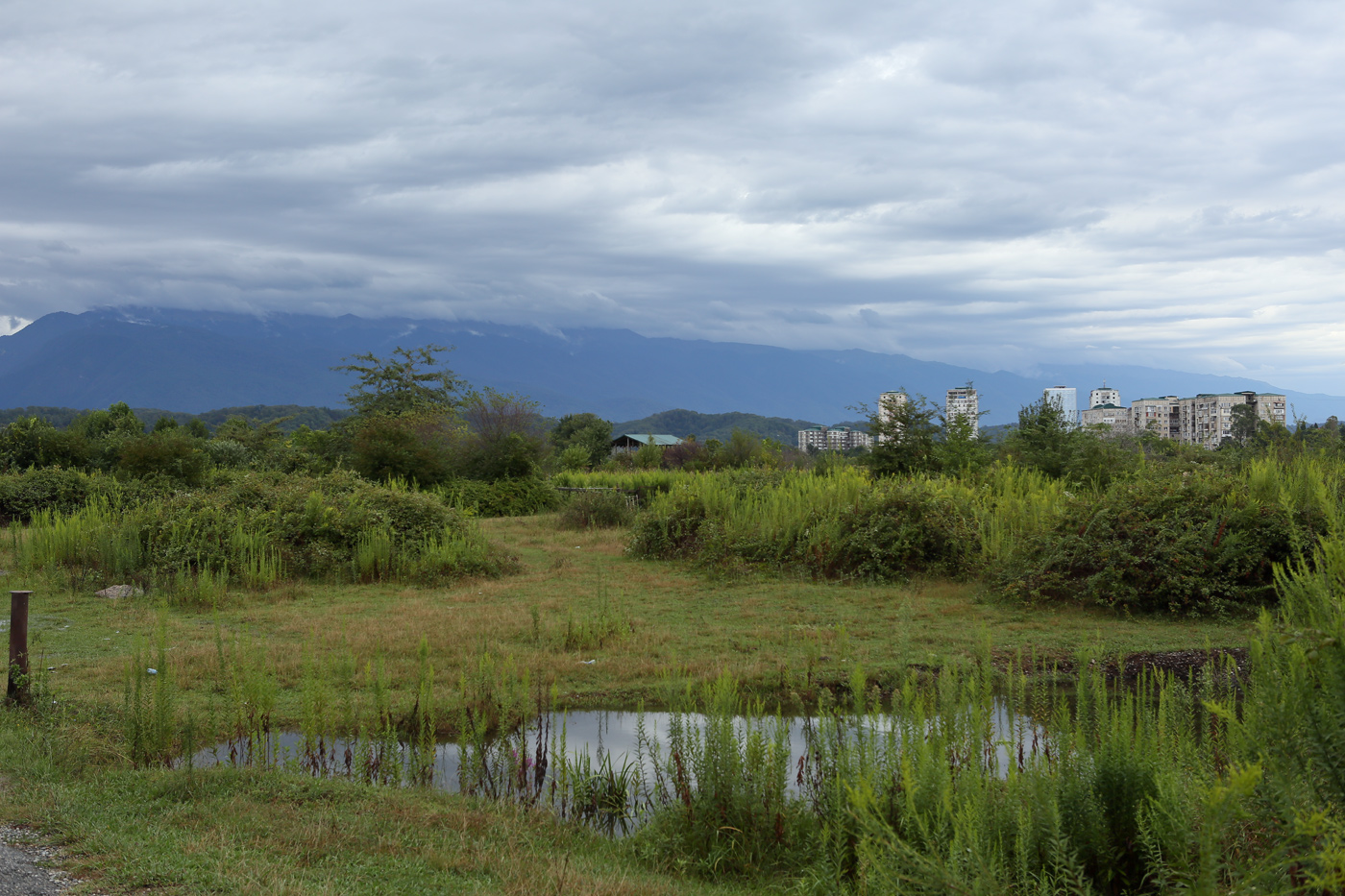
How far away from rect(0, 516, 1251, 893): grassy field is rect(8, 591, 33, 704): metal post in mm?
368

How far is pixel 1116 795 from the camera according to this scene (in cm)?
349

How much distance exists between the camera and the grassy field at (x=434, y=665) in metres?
3.74

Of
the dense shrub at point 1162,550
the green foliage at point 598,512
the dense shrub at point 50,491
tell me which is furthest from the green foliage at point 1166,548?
the dense shrub at point 50,491

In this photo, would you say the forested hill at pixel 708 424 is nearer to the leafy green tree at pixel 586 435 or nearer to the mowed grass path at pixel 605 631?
the leafy green tree at pixel 586 435

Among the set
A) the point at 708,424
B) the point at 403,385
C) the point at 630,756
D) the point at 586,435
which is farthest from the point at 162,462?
the point at 708,424

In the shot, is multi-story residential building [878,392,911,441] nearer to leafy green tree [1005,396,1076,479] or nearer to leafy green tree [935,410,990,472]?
leafy green tree [935,410,990,472]

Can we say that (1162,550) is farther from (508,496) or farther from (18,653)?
(508,496)

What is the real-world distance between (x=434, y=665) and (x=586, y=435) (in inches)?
2038

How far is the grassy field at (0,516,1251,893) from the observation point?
3.74 metres

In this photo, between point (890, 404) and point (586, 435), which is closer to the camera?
point (890, 404)

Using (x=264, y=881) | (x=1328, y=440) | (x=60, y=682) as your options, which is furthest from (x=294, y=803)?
(x=1328, y=440)

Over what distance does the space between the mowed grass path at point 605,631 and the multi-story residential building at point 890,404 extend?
7.30 metres

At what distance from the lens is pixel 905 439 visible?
1817 centimetres

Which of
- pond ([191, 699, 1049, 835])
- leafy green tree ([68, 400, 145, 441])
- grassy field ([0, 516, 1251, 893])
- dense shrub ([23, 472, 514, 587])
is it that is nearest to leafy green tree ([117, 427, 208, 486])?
dense shrub ([23, 472, 514, 587])
